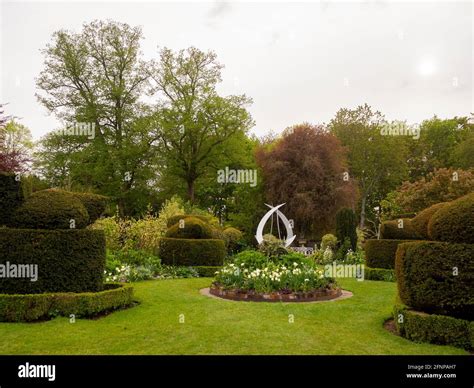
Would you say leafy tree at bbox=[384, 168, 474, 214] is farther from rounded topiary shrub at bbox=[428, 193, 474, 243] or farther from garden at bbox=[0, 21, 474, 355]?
rounded topiary shrub at bbox=[428, 193, 474, 243]

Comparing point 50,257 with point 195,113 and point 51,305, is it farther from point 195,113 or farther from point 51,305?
point 195,113

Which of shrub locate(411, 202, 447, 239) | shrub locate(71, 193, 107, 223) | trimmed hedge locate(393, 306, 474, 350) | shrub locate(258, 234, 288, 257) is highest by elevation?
shrub locate(71, 193, 107, 223)

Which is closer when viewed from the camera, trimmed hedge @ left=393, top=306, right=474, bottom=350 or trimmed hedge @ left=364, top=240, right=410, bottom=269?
trimmed hedge @ left=393, top=306, right=474, bottom=350

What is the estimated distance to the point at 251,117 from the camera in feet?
118

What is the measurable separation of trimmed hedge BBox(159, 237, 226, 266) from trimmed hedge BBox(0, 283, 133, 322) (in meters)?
7.81

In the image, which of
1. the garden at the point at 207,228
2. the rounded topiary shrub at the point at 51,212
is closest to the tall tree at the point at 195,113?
the garden at the point at 207,228

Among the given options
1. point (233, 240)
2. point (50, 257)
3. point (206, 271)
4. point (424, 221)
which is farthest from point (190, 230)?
point (424, 221)

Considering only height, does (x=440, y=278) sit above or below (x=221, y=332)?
above

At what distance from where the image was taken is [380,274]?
51.7 feet

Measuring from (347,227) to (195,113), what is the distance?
16.2m

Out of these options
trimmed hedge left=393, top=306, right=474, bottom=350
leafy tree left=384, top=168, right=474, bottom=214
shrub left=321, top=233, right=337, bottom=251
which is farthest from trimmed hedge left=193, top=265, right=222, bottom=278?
leafy tree left=384, top=168, right=474, bottom=214

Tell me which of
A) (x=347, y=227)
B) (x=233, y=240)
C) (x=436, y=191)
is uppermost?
(x=436, y=191)

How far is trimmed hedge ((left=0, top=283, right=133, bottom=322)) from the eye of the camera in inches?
324
